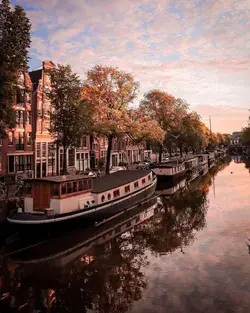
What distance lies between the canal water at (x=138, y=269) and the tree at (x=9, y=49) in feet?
39.0

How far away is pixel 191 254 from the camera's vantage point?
1880 cm

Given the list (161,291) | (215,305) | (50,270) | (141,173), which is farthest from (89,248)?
(141,173)

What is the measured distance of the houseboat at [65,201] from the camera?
21.2m

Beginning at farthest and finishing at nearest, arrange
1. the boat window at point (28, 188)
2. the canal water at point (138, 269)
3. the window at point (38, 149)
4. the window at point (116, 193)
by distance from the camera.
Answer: the window at point (38, 149) → the window at point (116, 193) → the boat window at point (28, 188) → the canal water at point (138, 269)

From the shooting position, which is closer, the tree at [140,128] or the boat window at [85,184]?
the boat window at [85,184]

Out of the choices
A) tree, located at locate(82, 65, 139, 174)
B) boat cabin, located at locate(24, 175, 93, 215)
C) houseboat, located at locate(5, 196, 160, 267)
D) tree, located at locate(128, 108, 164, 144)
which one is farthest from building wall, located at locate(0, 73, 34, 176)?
houseboat, located at locate(5, 196, 160, 267)

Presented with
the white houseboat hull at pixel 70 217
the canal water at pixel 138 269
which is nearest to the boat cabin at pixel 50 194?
the white houseboat hull at pixel 70 217

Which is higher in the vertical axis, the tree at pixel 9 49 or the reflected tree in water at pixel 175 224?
the tree at pixel 9 49

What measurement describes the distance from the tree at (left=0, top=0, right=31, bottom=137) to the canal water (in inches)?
468

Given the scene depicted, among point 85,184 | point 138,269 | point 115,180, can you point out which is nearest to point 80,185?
point 85,184

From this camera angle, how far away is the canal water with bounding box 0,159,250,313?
13.0m

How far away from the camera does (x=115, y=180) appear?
106 feet

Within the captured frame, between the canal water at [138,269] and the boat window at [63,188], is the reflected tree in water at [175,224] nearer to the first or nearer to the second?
the canal water at [138,269]

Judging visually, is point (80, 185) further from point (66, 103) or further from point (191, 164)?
point (191, 164)
